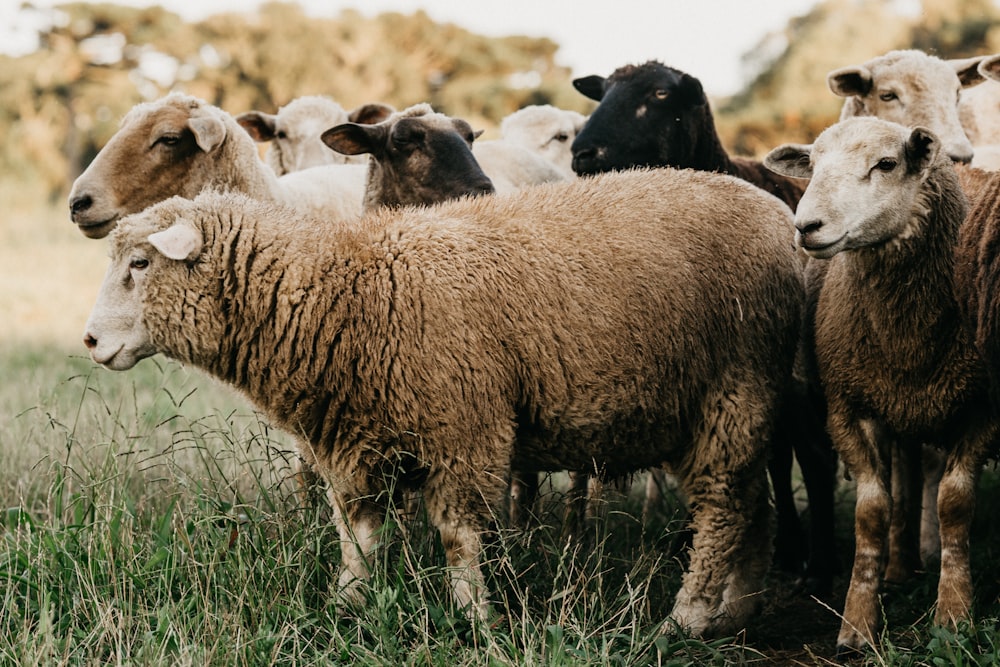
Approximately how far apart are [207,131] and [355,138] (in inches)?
31.5

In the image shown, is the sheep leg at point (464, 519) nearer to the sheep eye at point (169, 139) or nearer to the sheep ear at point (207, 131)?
the sheep ear at point (207, 131)

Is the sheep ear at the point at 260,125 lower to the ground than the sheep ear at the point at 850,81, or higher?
lower

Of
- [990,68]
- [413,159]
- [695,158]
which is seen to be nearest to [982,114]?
[990,68]

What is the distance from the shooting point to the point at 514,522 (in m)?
5.23

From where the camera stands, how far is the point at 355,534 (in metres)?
3.98

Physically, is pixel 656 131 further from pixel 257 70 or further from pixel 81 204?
pixel 257 70

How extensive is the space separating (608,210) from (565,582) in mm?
1411

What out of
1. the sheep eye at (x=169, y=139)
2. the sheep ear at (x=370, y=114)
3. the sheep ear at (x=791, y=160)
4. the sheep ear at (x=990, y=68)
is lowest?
the sheep ear at (x=370, y=114)

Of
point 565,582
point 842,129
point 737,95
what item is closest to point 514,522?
point 565,582

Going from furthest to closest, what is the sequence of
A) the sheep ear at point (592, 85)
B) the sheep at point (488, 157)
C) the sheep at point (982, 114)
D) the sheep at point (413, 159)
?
the sheep at point (982, 114) → the sheep ear at point (592, 85) → the sheep at point (488, 157) → the sheep at point (413, 159)

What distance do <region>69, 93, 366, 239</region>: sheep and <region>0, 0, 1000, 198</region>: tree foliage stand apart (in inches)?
636

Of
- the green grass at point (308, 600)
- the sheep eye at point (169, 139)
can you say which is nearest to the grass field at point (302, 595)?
the green grass at point (308, 600)

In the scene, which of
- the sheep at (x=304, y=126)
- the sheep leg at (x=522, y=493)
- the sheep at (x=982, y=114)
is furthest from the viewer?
the sheep at (x=304, y=126)

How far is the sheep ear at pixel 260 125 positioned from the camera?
277 inches
